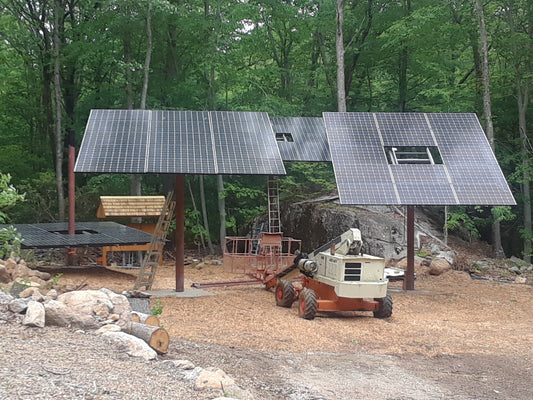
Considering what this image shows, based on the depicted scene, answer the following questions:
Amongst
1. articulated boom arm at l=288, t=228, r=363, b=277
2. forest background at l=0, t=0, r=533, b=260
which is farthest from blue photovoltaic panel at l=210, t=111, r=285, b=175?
forest background at l=0, t=0, r=533, b=260

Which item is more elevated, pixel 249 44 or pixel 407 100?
pixel 249 44

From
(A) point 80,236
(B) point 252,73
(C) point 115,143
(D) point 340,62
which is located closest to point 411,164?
(C) point 115,143

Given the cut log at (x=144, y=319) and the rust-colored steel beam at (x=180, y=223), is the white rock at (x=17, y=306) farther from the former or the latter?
the rust-colored steel beam at (x=180, y=223)

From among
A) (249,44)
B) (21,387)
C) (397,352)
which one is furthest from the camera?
(249,44)

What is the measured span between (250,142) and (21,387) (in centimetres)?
1068

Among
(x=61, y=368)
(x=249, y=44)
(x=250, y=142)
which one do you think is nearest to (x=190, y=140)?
(x=250, y=142)

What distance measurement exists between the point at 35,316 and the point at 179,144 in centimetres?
753

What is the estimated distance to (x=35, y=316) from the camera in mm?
8273

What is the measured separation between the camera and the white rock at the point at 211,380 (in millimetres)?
6609

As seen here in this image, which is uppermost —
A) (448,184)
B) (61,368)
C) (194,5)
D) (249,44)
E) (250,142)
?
(194,5)

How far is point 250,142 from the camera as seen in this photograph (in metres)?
15.7

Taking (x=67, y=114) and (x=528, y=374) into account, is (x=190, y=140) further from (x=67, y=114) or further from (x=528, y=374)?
(x=67, y=114)

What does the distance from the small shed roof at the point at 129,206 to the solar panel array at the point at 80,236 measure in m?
0.63

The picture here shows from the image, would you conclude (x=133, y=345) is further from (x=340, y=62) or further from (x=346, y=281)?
(x=340, y=62)
